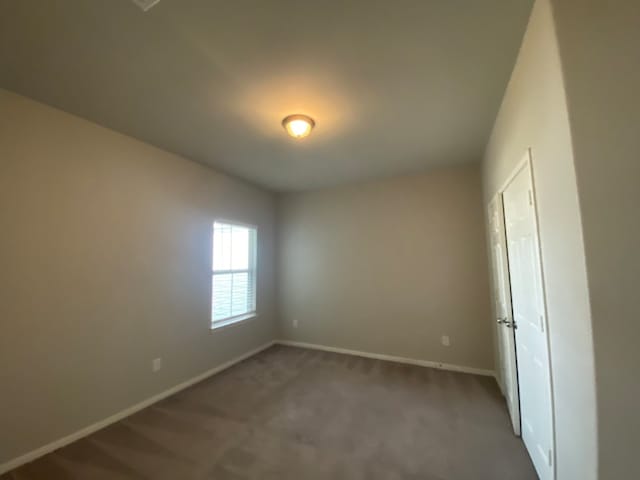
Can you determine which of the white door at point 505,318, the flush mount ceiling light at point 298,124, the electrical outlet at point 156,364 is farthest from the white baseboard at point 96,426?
the white door at point 505,318

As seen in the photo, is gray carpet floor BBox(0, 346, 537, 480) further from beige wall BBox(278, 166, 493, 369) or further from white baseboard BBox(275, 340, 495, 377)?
beige wall BBox(278, 166, 493, 369)

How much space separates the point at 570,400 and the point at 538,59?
1588mm

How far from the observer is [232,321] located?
144 inches

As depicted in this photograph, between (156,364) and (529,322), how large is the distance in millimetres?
3312

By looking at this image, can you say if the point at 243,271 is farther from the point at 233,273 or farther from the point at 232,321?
the point at 232,321

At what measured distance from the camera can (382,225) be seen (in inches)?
151

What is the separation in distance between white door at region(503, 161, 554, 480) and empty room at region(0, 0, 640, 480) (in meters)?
0.03

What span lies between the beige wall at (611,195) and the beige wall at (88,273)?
10.5 feet

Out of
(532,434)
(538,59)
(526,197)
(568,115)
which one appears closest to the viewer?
(568,115)

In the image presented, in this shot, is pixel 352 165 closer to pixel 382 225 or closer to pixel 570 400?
pixel 382 225

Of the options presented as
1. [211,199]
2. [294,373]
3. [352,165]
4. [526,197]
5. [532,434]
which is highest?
[352,165]

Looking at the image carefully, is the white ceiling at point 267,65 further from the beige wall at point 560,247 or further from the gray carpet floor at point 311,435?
the gray carpet floor at point 311,435

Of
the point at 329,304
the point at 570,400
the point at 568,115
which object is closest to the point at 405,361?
the point at 329,304

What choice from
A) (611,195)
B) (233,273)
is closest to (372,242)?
(233,273)
